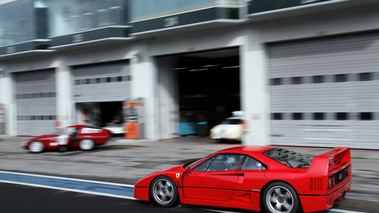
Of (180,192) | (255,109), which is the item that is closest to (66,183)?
(180,192)

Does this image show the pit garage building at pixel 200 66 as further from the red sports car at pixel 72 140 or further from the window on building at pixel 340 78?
the red sports car at pixel 72 140

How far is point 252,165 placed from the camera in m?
5.88

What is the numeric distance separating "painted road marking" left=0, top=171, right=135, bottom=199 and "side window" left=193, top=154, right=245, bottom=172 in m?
1.95

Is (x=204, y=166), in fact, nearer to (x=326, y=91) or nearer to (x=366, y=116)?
(x=366, y=116)

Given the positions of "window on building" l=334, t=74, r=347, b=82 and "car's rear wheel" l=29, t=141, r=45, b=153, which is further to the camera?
"car's rear wheel" l=29, t=141, r=45, b=153

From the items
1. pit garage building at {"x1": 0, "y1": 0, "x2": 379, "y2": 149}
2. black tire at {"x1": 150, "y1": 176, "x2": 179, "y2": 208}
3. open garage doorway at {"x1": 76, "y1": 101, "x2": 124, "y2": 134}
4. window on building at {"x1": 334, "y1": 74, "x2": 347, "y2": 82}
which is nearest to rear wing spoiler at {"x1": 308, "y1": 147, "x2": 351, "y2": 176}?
black tire at {"x1": 150, "y1": 176, "x2": 179, "y2": 208}

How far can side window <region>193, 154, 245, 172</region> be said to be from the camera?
6.05 meters

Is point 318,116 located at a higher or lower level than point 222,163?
higher

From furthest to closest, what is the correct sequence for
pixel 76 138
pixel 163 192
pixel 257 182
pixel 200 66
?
pixel 200 66 < pixel 76 138 < pixel 163 192 < pixel 257 182

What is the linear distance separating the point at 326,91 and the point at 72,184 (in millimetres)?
10046

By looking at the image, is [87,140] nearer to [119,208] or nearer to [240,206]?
[119,208]

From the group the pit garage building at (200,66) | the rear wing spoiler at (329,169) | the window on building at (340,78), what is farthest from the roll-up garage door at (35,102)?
the rear wing spoiler at (329,169)

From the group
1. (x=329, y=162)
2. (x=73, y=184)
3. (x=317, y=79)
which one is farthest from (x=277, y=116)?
(x=329, y=162)

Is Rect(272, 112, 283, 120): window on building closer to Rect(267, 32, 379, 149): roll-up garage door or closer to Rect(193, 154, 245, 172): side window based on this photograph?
Rect(267, 32, 379, 149): roll-up garage door
